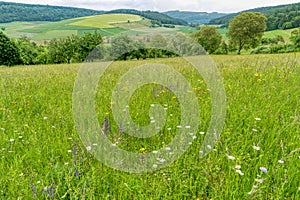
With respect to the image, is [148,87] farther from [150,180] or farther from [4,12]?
[4,12]

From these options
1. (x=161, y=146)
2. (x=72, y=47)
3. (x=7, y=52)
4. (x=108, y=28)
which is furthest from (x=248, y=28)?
(x=161, y=146)

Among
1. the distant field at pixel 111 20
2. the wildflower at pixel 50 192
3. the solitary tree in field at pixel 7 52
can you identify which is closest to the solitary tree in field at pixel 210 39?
the distant field at pixel 111 20

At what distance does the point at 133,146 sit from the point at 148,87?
2.50m

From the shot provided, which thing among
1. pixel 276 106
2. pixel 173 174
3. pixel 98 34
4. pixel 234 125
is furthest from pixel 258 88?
pixel 98 34

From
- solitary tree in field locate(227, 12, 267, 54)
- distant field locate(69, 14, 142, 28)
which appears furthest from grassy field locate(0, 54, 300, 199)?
solitary tree in field locate(227, 12, 267, 54)

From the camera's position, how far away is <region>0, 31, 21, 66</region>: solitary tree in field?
43737 mm

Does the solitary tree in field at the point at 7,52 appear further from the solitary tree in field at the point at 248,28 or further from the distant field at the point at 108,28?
the solitary tree in field at the point at 248,28

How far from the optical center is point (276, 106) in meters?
3.34

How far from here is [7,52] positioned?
44188 mm

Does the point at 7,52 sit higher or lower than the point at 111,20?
lower

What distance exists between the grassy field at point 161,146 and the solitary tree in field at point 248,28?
52748 millimetres

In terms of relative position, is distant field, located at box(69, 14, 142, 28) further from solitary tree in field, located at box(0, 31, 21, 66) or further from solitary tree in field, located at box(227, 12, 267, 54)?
solitary tree in field, located at box(227, 12, 267, 54)

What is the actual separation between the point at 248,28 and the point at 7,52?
48698 millimetres

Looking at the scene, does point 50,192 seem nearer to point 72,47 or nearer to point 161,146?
point 161,146
